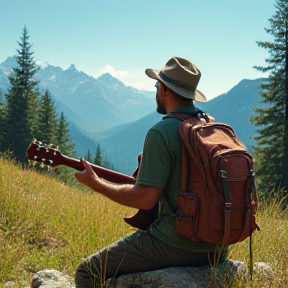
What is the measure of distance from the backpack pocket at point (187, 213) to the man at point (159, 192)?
0.14 m

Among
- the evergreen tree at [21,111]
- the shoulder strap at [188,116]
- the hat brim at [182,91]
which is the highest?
the hat brim at [182,91]

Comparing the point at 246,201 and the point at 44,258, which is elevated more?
the point at 246,201

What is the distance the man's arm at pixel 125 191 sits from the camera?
272 centimetres

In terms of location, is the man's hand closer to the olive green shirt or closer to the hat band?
the olive green shirt

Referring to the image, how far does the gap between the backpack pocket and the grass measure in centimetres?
112

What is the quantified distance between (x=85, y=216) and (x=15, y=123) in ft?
108

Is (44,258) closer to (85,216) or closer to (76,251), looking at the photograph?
(76,251)

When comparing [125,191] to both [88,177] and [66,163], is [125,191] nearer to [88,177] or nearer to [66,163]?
[88,177]

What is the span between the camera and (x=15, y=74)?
39125 mm

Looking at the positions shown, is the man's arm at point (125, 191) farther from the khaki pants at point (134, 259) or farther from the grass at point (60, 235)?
the grass at point (60, 235)

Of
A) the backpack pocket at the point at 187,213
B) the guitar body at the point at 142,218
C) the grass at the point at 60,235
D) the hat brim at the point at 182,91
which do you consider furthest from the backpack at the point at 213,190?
the grass at the point at 60,235

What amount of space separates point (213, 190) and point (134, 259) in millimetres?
885

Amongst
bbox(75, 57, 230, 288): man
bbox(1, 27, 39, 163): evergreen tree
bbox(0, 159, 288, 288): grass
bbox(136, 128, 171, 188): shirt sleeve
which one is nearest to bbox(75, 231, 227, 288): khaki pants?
bbox(75, 57, 230, 288): man

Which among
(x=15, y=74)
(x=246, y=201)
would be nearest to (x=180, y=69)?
(x=246, y=201)
